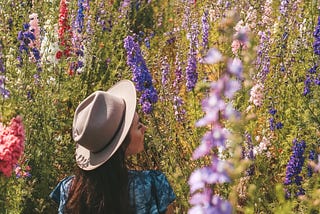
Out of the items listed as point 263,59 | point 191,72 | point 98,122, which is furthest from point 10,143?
point 263,59

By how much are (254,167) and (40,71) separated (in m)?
1.44

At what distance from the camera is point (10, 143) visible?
2002 millimetres

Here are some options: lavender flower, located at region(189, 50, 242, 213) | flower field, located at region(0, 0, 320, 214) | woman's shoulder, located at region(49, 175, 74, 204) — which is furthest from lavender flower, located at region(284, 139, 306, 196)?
lavender flower, located at region(189, 50, 242, 213)

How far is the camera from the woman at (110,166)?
2.34 metres

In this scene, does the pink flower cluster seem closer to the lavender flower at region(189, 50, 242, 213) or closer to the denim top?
the denim top

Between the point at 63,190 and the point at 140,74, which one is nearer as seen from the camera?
the point at 63,190

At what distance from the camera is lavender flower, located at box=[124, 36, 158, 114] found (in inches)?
123

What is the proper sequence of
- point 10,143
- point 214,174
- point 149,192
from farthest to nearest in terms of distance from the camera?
point 149,192
point 10,143
point 214,174

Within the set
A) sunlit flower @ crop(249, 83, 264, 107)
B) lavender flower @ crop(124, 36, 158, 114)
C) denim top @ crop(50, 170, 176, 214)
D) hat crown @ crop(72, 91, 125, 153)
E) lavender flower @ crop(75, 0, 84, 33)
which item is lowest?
denim top @ crop(50, 170, 176, 214)

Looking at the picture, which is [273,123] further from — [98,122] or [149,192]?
[98,122]

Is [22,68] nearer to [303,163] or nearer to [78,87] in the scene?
[78,87]

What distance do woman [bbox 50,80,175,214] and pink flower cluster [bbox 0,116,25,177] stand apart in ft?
1.12

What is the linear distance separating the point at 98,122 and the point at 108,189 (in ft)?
0.87

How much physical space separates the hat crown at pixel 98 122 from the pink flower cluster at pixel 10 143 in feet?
1.10
